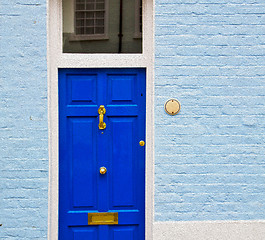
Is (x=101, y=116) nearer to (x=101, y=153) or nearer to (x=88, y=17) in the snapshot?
(x=101, y=153)

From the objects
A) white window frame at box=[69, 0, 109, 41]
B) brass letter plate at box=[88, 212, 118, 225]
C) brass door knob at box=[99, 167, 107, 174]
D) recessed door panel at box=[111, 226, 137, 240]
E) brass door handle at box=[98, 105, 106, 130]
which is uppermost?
white window frame at box=[69, 0, 109, 41]

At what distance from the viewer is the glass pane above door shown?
4.24 meters

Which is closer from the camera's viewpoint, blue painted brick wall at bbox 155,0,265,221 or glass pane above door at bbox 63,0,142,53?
blue painted brick wall at bbox 155,0,265,221

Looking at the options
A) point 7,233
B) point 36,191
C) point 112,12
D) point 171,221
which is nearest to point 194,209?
point 171,221

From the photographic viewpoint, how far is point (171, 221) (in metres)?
4.07

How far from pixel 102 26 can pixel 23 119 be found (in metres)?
1.35

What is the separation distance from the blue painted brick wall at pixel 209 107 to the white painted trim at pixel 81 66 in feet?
0.43

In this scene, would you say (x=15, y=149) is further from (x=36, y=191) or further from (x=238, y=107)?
(x=238, y=107)

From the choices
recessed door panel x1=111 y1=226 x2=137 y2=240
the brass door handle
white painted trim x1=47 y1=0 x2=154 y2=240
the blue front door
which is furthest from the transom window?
recessed door panel x1=111 y1=226 x2=137 y2=240

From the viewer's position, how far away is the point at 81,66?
4.12m

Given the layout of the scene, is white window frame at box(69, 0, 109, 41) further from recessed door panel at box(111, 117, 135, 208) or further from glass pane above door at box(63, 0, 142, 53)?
recessed door panel at box(111, 117, 135, 208)

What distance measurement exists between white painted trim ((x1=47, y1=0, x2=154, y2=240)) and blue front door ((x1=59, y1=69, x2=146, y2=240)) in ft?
0.24

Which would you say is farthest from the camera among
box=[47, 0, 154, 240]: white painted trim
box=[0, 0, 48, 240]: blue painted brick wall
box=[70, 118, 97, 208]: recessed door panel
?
box=[70, 118, 97, 208]: recessed door panel

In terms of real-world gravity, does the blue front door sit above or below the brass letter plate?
above
